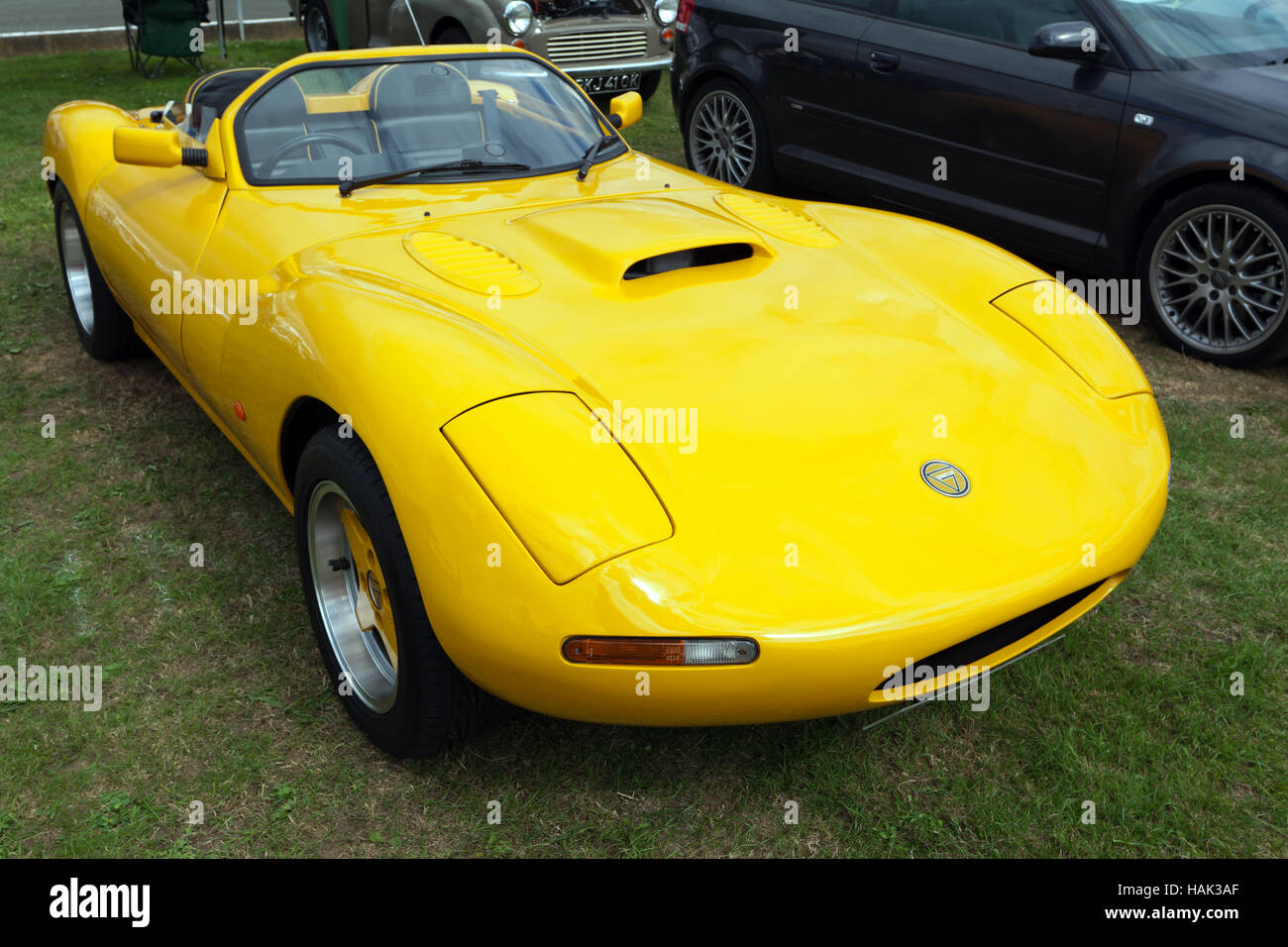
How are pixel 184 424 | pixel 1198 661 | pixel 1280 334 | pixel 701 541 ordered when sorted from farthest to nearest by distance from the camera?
pixel 1280 334 < pixel 184 424 < pixel 1198 661 < pixel 701 541

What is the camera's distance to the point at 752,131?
6.43m

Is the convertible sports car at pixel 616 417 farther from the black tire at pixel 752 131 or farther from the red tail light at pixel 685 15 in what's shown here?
the red tail light at pixel 685 15

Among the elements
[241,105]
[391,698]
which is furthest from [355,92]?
[391,698]

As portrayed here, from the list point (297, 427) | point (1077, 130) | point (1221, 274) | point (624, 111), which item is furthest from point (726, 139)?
point (297, 427)

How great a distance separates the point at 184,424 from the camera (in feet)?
13.8

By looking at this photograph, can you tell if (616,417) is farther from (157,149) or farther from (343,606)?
(157,149)

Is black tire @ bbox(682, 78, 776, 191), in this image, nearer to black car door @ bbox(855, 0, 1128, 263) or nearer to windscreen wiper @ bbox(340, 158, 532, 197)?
black car door @ bbox(855, 0, 1128, 263)

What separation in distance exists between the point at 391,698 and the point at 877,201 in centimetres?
431

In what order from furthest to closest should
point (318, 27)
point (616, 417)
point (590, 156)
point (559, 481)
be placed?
point (318, 27) < point (590, 156) < point (616, 417) < point (559, 481)

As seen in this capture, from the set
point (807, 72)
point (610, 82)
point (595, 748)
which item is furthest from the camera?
point (610, 82)

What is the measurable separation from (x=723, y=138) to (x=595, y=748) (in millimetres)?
4877

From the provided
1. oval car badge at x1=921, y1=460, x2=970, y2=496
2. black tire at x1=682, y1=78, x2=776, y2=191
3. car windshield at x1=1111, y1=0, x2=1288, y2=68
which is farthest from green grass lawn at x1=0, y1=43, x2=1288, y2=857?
black tire at x1=682, y1=78, x2=776, y2=191

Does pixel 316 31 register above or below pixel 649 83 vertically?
above
